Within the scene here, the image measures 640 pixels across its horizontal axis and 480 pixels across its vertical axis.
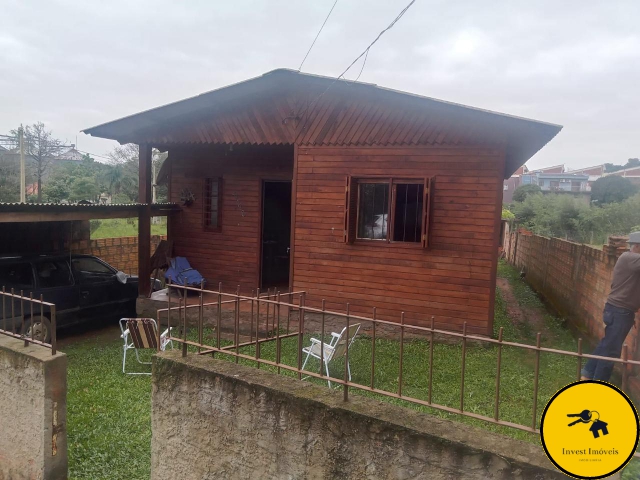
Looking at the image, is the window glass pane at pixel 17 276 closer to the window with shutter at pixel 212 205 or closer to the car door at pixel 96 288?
the car door at pixel 96 288

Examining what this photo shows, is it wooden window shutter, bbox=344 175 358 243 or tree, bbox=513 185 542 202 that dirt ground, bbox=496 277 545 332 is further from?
tree, bbox=513 185 542 202

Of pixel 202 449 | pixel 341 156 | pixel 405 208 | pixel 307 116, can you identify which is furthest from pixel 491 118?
pixel 202 449

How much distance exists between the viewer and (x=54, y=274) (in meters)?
8.40

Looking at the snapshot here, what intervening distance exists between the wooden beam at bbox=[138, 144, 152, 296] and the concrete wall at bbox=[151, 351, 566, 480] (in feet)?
19.2

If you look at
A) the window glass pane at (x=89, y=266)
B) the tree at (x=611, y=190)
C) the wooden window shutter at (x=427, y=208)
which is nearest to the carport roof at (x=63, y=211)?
the window glass pane at (x=89, y=266)

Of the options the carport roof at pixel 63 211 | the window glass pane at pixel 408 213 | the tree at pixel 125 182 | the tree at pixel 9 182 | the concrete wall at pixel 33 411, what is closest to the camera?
the concrete wall at pixel 33 411

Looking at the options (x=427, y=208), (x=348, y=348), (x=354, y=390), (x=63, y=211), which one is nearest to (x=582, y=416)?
(x=348, y=348)

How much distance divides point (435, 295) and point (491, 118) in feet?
8.94

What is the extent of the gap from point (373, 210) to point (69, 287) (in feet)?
17.6

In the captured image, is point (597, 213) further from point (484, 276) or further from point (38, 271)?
point (38, 271)

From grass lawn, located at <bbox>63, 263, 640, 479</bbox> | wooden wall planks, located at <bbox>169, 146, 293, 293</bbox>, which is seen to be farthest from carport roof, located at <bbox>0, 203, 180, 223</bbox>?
grass lawn, located at <bbox>63, 263, 640, 479</bbox>

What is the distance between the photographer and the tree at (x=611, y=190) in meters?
31.5

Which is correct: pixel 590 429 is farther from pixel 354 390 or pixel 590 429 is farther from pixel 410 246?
pixel 410 246

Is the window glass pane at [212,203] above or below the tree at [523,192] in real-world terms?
below
